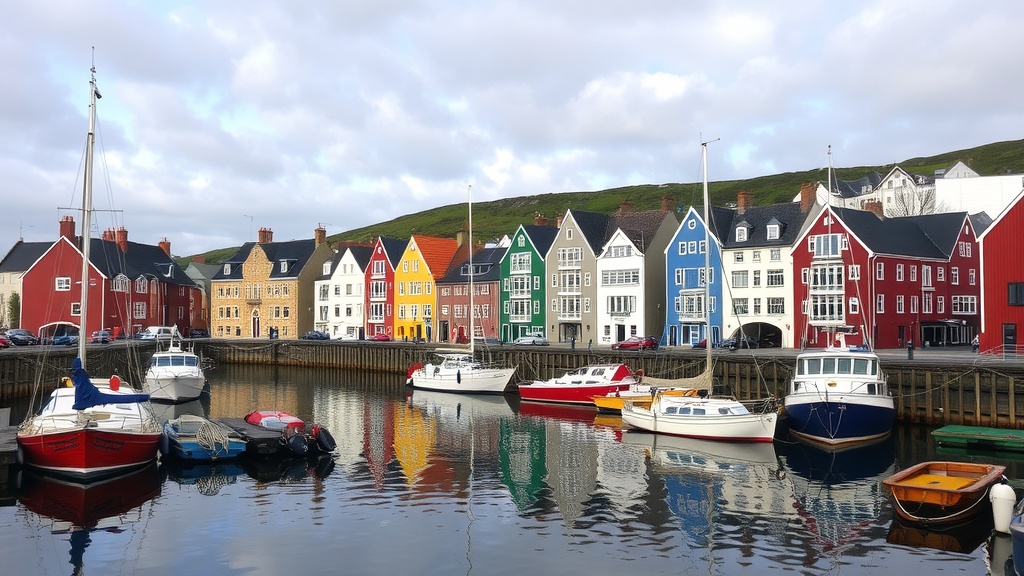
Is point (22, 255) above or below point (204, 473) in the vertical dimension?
above

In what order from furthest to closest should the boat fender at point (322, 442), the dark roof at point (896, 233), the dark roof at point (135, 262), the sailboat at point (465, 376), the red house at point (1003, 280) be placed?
the dark roof at point (135, 262) < the dark roof at point (896, 233) < the sailboat at point (465, 376) < the red house at point (1003, 280) < the boat fender at point (322, 442)

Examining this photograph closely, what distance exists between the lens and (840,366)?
39.4 metres

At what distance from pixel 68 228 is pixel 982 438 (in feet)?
302

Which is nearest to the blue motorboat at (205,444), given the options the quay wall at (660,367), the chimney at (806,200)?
the quay wall at (660,367)

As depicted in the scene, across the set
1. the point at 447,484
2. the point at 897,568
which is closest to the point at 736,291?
the point at 447,484

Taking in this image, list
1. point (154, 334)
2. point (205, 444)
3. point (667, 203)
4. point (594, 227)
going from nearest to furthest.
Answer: point (205, 444)
point (667, 203)
point (594, 227)
point (154, 334)

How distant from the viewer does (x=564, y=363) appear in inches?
2486

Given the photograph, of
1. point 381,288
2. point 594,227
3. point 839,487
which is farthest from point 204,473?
point 381,288

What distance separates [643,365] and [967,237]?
121 ft

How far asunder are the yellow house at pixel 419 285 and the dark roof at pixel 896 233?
1846 inches

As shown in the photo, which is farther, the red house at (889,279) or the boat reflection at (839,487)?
the red house at (889,279)

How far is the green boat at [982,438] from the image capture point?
35.3 meters

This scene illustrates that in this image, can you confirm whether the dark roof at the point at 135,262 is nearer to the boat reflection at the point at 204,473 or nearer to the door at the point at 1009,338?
the boat reflection at the point at 204,473

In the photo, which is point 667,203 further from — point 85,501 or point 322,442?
point 85,501
